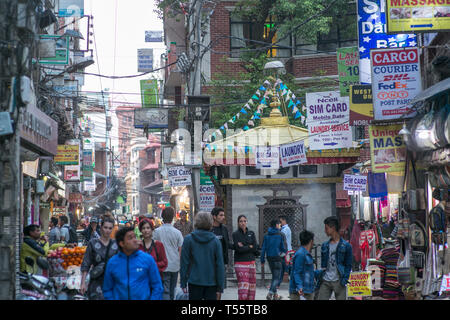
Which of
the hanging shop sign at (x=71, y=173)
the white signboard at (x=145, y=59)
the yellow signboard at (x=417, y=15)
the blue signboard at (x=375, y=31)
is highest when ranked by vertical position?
the white signboard at (x=145, y=59)

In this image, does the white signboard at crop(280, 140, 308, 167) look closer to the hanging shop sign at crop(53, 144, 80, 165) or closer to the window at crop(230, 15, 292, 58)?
the window at crop(230, 15, 292, 58)

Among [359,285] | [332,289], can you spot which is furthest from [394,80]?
[332,289]

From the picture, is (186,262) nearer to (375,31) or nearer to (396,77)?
(396,77)

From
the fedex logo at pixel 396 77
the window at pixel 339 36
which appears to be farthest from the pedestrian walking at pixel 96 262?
the window at pixel 339 36

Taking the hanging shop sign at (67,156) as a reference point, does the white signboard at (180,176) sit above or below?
below

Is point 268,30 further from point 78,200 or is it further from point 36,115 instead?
point 78,200

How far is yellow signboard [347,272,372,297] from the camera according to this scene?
Answer: 11758 mm

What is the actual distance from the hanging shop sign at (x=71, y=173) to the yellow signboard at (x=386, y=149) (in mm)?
27594

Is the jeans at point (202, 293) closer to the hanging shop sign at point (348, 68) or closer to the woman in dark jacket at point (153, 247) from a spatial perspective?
the woman in dark jacket at point (153, 247)

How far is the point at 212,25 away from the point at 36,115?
745 inches

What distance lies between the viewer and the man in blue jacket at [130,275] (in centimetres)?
730

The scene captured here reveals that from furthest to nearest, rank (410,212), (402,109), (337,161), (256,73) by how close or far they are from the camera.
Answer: (256,73) → (337,161) → (410,212) → (402,109)
